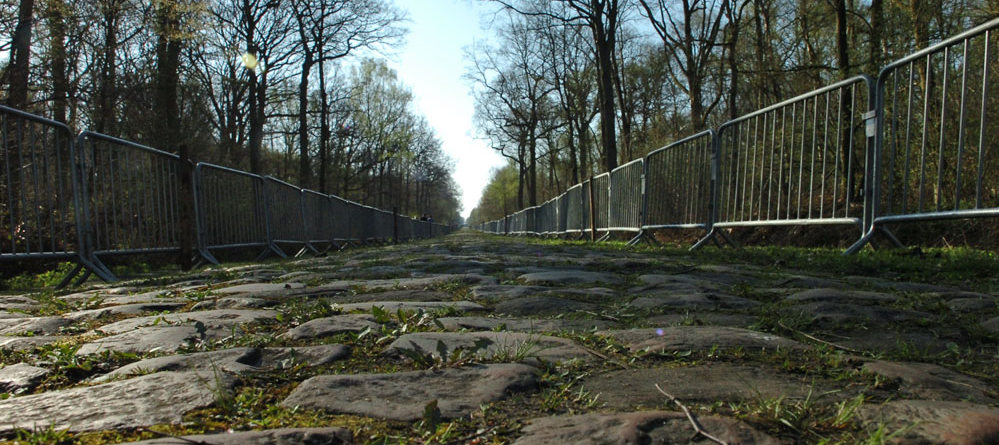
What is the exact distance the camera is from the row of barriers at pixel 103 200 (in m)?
5.24

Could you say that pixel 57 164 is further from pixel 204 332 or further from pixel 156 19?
pixel 156 19

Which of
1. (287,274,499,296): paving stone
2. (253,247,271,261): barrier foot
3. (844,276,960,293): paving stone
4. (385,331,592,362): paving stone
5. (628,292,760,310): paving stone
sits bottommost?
(253,247,271,261): barrier foot

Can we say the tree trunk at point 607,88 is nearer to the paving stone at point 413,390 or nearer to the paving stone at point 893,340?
the paving stone at point 893,340

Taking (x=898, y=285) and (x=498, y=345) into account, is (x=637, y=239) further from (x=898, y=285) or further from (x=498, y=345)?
(x=498, y=345)

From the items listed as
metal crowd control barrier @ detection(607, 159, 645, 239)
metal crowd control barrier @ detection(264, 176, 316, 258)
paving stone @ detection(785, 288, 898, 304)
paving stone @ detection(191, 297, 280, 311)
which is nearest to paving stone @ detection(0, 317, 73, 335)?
paving stone @ detection(191, 297, 280, 311)

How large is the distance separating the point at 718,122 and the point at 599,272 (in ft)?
61.9

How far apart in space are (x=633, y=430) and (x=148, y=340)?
1.94 meters

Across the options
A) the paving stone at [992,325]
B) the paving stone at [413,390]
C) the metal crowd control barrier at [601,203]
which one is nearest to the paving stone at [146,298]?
the paving stone at [413,390]

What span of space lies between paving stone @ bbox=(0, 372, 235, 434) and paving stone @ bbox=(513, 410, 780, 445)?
32.4 inches

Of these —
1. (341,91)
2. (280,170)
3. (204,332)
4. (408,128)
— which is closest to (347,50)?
(341,91)

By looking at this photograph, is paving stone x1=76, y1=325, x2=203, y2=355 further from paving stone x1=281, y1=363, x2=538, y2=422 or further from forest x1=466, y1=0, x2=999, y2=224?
forest x1=466, y1=0, x2=999, y2=224

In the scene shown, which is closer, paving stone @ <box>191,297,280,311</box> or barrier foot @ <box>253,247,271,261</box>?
paving stone @ <box>191,297,280,311</box>

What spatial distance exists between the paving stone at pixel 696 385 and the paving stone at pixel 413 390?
217mm

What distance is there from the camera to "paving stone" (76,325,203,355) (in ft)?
6.90
